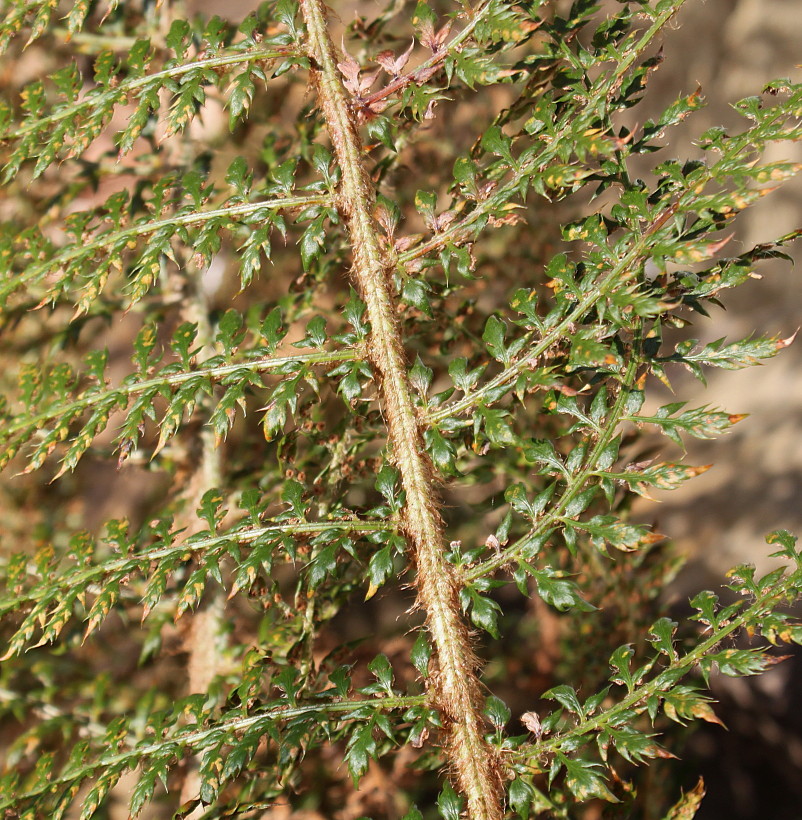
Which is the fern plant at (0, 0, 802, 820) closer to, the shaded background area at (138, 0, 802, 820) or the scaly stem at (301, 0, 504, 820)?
the scaly stem at (301, 0, 504, 820)

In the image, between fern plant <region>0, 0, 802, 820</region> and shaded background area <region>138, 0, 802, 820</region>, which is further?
shaded background area <region>138, 0, 802, 820</region>

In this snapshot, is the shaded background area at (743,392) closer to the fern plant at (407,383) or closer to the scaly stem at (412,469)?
the fern plant at (407,383)

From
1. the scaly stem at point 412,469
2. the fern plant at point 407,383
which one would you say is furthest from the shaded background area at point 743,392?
the scaly stem at point 412,469

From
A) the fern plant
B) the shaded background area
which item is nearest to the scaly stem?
the fern plant

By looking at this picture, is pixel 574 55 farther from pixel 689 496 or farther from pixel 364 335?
pixel 689 496

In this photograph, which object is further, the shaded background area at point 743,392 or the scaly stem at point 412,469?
the shaded background area at point 743,392

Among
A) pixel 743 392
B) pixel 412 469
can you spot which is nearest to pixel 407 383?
pixel 412 469

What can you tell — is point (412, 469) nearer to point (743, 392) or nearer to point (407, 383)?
point (407, 383)

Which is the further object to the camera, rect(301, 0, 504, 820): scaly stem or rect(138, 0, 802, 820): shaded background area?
Answer: rect(138, 0, 802, 820): shaded background area
